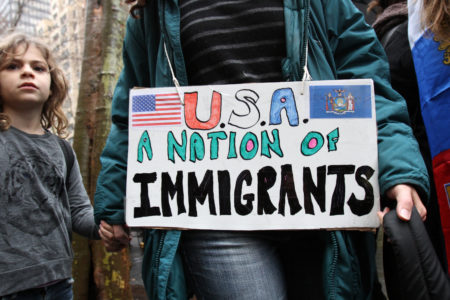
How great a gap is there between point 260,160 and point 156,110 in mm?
404

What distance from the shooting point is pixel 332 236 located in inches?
49.3

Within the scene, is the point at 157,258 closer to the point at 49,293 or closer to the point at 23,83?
the point at 49,293

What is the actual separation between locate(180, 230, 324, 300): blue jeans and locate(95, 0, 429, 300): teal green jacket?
70mm

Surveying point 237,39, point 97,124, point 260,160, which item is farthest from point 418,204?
point 97,124

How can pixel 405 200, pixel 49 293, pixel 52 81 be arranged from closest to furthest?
1. pixel 405 200
2. pixel 49 293
3. pixel 52 81

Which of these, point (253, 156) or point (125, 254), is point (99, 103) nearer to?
point (125, 254)

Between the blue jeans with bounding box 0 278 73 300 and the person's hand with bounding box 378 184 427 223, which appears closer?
the person's hand with bounding box 378 184 427 223

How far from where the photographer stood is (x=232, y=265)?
1252 millimetres

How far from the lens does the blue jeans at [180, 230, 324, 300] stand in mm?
1248

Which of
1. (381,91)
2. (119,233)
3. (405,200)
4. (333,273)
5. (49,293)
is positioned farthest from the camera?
(49,293)

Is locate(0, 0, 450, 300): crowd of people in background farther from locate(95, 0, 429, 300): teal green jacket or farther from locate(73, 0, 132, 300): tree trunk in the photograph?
locate(73, 0, 132, 300): tree trunk

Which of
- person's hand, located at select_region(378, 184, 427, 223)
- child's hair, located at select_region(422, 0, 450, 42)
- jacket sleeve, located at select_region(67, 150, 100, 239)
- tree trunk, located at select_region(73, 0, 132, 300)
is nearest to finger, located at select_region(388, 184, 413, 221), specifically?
person's hand, located at select_region(378, 184, 427, 223)

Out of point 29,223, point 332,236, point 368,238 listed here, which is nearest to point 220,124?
point 332,236

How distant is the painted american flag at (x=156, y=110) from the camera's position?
4.53ft
